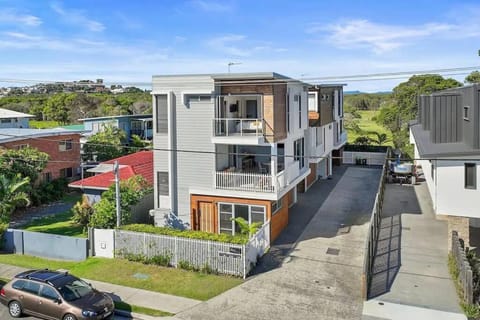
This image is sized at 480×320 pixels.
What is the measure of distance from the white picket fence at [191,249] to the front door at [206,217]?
2.99 meters

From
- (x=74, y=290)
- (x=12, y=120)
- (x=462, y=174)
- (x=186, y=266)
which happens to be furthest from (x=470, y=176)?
(x=12, y=120)

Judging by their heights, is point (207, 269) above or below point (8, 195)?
below

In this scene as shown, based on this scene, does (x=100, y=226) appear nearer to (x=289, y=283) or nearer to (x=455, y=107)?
(x=289, y=283)

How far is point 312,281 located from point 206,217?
22.6ft

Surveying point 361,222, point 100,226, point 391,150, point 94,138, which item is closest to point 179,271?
point 100,226

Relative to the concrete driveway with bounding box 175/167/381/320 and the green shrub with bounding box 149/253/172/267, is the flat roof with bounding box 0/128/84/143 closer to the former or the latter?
the green shrub with bounding box 149/253/172/267

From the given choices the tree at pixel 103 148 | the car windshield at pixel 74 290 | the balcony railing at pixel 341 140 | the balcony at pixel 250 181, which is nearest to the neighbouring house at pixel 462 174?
the balcony at pixel 250 181

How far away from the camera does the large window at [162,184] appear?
73.9ft

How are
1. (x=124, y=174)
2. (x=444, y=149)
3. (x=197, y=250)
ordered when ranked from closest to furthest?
(x=197, y=250), (x=444, y=149), (x=124, y=174)

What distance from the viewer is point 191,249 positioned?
17.9 m

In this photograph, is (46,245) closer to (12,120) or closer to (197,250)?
(197,250)

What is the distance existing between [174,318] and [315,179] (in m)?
22.9

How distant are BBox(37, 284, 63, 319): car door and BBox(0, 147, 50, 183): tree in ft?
47.4

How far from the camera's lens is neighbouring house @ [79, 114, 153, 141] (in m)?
52.2
